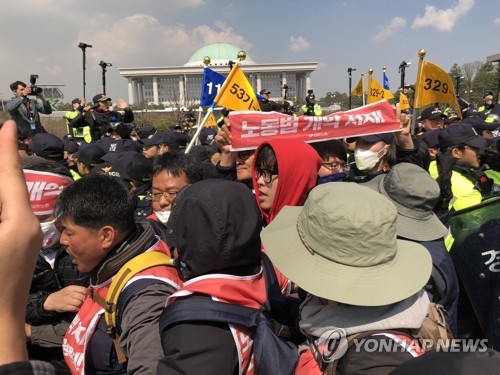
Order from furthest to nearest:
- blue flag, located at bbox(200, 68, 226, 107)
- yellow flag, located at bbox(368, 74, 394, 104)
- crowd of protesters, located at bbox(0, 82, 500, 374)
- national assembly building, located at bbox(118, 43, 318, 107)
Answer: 1. national assembly building, located at bbox(118, 43, 318, 107)
2. yellow flag, located at bbox(368, 74, 394, 104)
3. blue flag, located at bbox(200, 68, 226, 107)
4. crowd of protesters, located at bbox(0, 82, 500, 374)

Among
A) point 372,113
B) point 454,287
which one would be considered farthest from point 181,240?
point 372,113

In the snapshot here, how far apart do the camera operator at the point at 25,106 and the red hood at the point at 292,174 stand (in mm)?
6820

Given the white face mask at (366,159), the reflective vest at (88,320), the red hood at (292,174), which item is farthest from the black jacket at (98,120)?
the reflective vest at (88,320)

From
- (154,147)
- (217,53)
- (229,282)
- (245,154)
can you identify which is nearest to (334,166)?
(245,154)

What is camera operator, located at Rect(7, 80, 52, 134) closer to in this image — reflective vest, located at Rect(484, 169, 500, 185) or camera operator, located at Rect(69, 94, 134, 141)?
camera operator, located at Rect(69, 94, 134, 141)

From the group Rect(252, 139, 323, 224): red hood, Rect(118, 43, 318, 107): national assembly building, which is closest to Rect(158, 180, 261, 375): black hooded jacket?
Rect(252, 139, 323, 224): red hood

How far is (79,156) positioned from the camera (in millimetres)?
4348

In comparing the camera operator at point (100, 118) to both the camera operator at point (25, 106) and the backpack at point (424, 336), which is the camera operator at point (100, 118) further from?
the backpack at point (424, 336)

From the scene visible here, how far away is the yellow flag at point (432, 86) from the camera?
427cm

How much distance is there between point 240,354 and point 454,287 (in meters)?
1.11

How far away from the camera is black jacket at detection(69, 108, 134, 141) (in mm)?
7965

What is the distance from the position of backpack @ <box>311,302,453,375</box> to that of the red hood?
1.09 meters

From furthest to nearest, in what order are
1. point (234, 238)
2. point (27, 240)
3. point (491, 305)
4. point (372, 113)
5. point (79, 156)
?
point (79, 156)
point (372, 113)
point (491, 305)
point (234, 238)
point (27, 240)

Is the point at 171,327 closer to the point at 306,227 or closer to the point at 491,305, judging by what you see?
the point at 306,227
